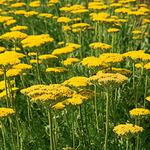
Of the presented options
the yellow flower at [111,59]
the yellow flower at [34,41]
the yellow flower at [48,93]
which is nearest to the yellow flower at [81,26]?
the yellow flower at [34,41]

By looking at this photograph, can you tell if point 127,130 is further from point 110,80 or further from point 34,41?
point 34,41

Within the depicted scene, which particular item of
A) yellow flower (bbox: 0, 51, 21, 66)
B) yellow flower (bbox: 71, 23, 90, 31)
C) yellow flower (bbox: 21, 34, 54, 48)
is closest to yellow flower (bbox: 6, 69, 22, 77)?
yellow flower (bbox: 0, 51, 21, 66)

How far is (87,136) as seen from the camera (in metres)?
4.47

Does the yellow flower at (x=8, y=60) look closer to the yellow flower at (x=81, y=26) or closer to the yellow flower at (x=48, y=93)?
the yellow flower at (x=48, y=93)

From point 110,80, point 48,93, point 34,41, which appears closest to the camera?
point 48,93

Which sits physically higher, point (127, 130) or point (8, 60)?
point (8, 60)

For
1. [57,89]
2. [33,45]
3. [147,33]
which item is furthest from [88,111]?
[147,33]

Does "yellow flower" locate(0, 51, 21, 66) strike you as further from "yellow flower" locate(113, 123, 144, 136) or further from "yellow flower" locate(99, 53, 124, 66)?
"yellow flower" locate(113, 123, 144, 136)

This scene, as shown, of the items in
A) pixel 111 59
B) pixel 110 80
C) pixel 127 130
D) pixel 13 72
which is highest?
pixel 110 80

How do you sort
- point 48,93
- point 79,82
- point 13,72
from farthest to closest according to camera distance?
1. point 13,72
2. point 79,82
3. point 48,93

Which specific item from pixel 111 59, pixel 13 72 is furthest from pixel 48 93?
pixel 13 72

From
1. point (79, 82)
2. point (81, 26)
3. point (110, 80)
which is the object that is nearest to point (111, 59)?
point (79, 82)

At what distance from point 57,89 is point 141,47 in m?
4.50

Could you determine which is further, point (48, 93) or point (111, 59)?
point (111, 59)
